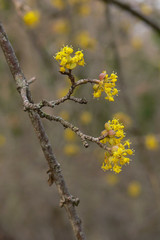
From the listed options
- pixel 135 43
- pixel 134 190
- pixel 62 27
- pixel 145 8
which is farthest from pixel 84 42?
pixel 135 43

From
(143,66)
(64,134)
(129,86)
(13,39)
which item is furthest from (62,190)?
(143,66)

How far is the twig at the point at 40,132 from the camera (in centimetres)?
100

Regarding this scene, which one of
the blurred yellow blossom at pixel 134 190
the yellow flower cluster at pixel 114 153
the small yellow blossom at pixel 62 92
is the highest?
the small yellow blossom at pixel 62 92

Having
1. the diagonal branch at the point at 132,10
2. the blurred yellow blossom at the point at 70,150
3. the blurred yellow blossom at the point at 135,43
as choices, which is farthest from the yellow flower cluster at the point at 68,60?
the blurred yellow blossom at the point at 135,43

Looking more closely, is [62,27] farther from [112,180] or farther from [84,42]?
[112,180]

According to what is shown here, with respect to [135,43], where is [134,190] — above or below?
below

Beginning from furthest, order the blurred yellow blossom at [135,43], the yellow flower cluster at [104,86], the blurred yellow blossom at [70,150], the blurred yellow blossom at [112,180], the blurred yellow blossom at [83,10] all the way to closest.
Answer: the blurred yellow blossom at [135,43]
the blurred yellow blossom at [83,10]
the blurred yellow blossom at [112,180]
the blurred yellow blossom at [70,150]
the yellow flower cluster at [104,86]

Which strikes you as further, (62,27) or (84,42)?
(62,27)

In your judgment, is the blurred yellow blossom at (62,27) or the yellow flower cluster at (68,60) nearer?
the yellow flower cluster at (68,60)

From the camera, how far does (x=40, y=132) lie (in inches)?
40.3

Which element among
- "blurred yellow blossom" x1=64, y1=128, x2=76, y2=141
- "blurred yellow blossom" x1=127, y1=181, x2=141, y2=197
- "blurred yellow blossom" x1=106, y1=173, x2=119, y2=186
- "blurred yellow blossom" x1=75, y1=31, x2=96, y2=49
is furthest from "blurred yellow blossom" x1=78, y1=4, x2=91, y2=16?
"blurred yellow blossom" x1=127, y1=181, x2=141, y2=197

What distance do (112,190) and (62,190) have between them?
15.5 ft

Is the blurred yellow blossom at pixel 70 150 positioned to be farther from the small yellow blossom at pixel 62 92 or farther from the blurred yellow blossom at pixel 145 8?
the blurred yellow blossom at pixel 145 8

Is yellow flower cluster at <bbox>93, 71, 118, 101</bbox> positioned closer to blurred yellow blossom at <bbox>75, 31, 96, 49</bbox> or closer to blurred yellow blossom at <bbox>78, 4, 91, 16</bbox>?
blurred yellow blossom at <bbox>75, 31, 96, 49</bbox>
